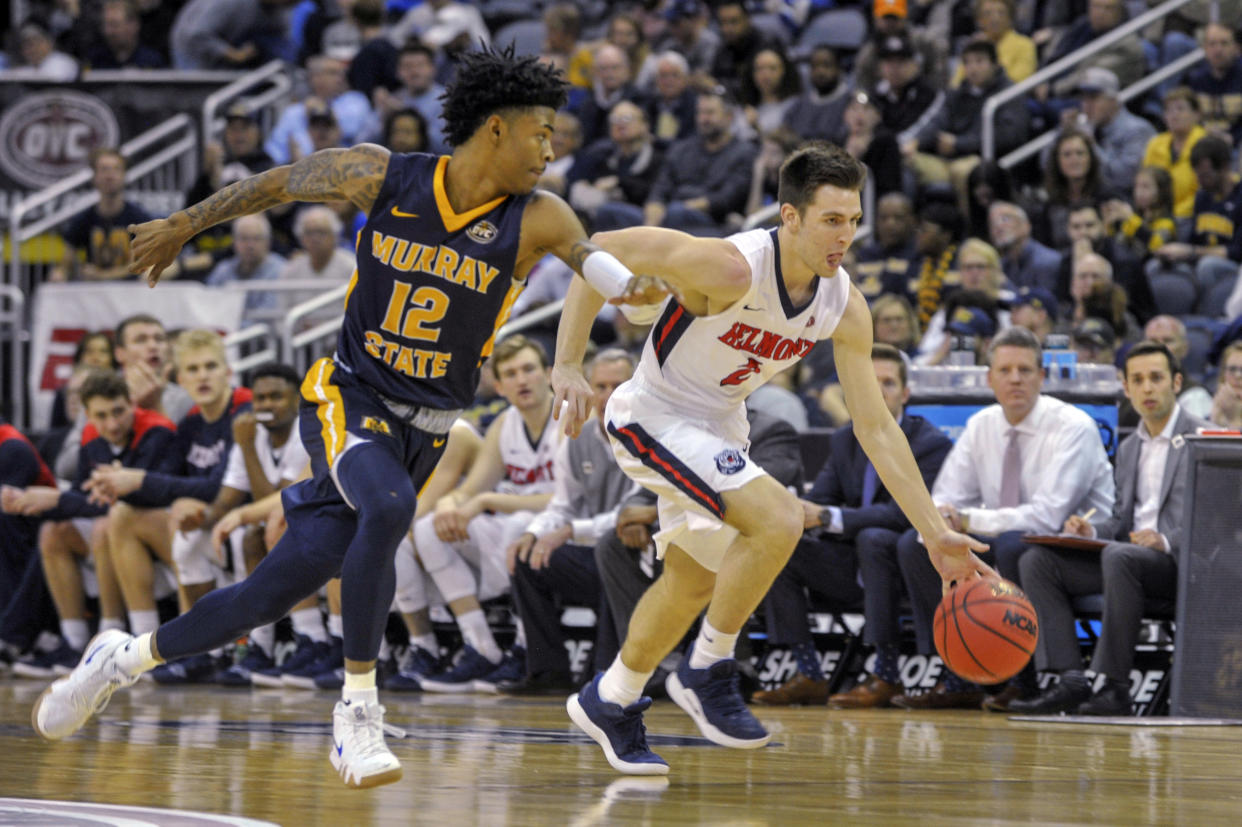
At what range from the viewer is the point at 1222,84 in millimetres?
11555

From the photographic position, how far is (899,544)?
25.7ft

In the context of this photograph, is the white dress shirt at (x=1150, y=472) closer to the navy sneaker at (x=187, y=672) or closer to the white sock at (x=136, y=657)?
the white sock at (x=136, y=657)

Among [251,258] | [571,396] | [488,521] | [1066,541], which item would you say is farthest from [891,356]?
[251,258]

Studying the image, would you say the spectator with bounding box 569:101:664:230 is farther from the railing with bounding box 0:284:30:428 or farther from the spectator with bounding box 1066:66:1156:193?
the railing with bounding box 0:284:30:428

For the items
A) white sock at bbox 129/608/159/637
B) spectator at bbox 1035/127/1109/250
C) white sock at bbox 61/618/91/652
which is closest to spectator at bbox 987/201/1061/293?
spectator at bbox 1035/127/1109/250

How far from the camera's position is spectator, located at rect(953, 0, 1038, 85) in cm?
1254

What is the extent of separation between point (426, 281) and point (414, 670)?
4.57m

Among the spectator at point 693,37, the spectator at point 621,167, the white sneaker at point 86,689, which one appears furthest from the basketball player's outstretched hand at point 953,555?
the spectator at point 693,37

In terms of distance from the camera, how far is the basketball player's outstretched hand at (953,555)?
5059 millimetres

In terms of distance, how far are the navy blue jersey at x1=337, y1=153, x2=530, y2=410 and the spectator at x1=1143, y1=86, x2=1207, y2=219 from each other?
275 inches

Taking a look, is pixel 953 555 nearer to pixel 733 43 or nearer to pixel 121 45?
pixel 733 43

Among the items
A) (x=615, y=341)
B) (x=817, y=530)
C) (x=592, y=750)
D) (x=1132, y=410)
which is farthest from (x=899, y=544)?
(x=615, y=341)

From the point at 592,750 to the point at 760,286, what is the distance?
64.1 inches

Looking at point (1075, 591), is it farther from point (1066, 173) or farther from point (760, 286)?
point (1066, 173)
